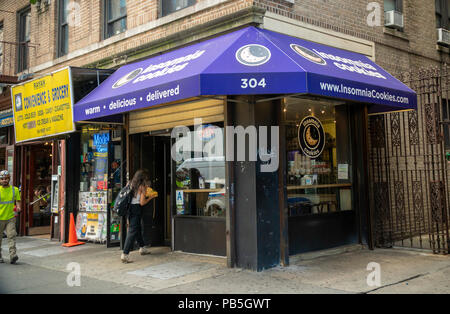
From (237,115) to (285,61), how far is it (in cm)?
138

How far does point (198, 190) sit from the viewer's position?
328 inches

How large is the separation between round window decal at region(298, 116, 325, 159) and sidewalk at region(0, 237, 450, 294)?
1.97 metres

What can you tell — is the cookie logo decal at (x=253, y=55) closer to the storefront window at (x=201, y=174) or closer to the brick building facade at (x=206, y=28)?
the brick building facade at (x=206, y=28)

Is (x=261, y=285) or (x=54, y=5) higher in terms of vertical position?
(x=54, y=5)

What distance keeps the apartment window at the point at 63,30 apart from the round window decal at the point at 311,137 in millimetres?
7970

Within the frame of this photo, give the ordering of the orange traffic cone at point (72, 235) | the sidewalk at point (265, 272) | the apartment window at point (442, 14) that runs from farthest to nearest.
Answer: the apartment window at point (442, 14) < the orange traffic cone at point (72, 235) < the sidewalk at point (265, 272)

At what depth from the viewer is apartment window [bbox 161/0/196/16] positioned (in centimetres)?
898

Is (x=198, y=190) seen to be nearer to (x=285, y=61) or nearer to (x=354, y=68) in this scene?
(x=285, y=61)

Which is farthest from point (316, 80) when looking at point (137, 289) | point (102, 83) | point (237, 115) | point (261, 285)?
point (102, 83)

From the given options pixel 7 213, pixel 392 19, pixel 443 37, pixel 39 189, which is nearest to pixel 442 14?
pixel 443 37

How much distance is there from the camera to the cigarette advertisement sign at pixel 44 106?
948 cm

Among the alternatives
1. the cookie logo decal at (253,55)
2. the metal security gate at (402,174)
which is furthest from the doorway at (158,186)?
the metal security gate at (402,174)

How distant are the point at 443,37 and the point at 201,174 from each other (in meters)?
8.25

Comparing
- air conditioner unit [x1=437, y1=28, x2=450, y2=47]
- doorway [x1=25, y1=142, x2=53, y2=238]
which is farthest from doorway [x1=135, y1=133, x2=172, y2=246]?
air conditioner unit [x1=437, y1=28, x2=450, y2=47]
